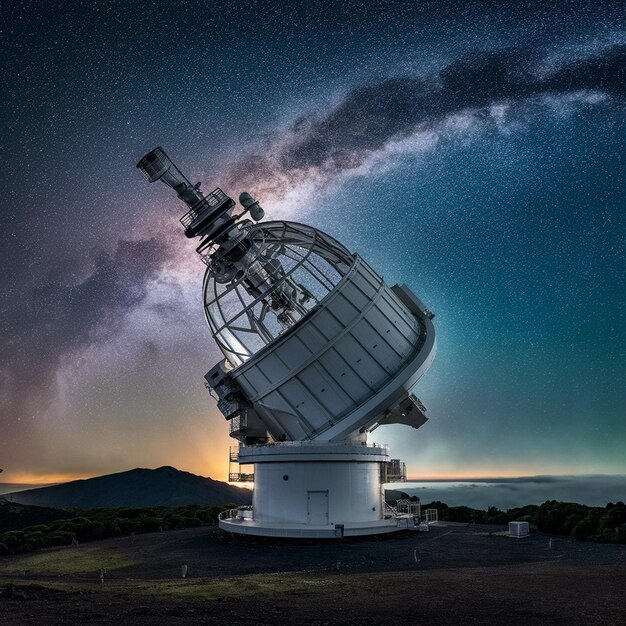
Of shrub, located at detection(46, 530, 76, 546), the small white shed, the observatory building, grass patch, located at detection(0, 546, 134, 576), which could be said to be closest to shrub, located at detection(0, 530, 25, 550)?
shrub, located at detection(46, 530, 76, 546)

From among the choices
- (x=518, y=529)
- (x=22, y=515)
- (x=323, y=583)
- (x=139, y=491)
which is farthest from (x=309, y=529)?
(x=139, y=491)

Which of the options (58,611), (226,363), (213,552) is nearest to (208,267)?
(226,363)

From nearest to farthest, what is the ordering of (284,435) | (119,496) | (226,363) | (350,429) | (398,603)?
1. (398,603)
2. (350,429)
3. (284,435)
4. (226,363)
5. (119,496)

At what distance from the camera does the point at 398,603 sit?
1086 centimetres

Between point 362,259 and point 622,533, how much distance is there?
45.1 ft

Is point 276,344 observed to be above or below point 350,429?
above

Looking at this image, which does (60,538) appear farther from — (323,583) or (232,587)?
(323,583)

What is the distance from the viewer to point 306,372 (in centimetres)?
2312

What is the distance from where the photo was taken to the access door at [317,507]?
884 inches

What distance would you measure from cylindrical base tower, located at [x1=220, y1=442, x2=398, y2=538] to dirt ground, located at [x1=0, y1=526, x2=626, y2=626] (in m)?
1.10

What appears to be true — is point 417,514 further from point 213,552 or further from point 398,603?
point 398,603

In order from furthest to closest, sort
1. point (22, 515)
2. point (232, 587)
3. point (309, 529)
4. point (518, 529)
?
1. point (22, 515)
2. point (518, 529)
3. point (309, 529)
4. point (232, 587)

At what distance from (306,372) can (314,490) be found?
170 inches

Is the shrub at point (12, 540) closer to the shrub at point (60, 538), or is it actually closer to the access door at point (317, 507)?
the shrub at point (60, 538)
